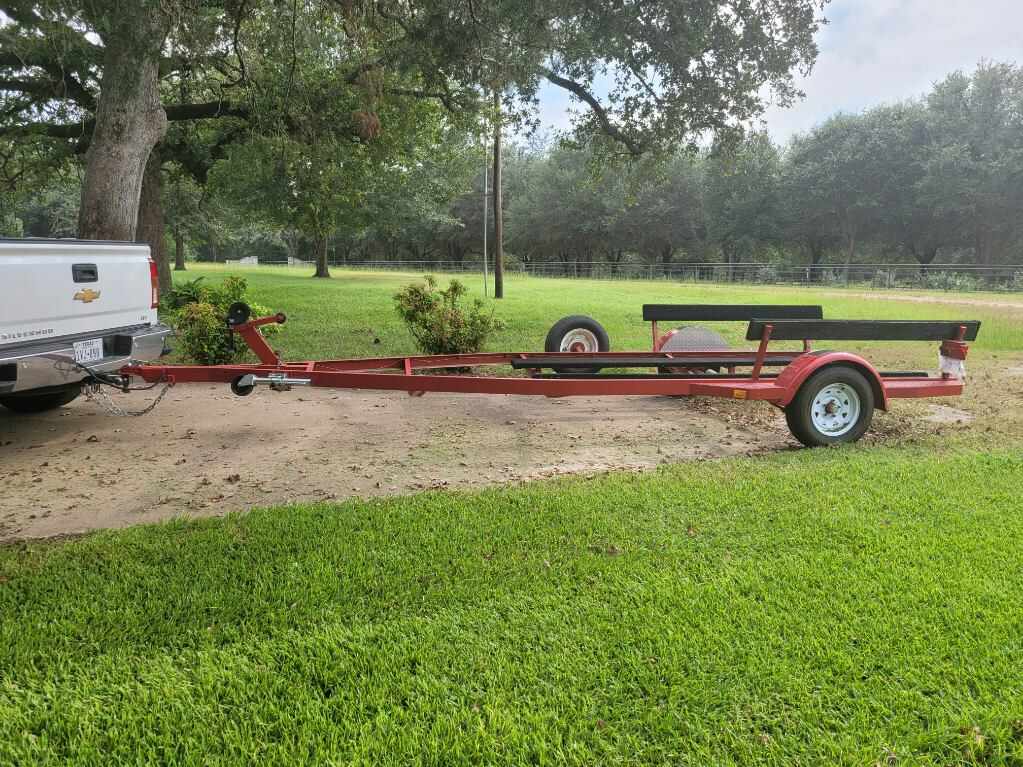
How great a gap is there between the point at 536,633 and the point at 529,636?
0.03 metres

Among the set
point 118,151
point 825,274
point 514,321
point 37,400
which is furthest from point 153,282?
point 825,274

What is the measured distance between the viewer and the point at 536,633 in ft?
8.47

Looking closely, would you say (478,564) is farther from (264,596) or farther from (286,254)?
(286,254)

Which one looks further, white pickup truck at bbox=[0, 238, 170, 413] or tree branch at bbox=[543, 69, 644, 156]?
tree branch at bbox=[543, 69, 644, 156]

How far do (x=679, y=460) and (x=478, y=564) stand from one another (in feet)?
7.70

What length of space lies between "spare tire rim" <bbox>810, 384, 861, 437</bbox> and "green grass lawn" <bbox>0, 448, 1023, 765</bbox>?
1.31m

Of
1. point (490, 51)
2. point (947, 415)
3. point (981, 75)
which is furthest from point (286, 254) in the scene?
point (947, 415)

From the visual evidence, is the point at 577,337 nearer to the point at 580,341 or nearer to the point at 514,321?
the point at 580,341

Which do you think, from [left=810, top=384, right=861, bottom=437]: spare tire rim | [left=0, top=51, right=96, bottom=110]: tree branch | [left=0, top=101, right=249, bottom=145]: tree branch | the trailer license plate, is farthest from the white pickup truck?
[left=0, top=51, right=96, bottom=110]: tree branch

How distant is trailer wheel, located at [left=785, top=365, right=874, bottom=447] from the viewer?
195 inches

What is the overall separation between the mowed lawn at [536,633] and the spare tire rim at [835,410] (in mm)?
1122

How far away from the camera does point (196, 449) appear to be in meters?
5.20

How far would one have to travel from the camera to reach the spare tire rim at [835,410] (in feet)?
16.8

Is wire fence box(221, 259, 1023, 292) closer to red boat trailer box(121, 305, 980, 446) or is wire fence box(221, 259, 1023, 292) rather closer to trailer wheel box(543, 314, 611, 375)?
trailer wheel box(543, 314, 611, 375)
